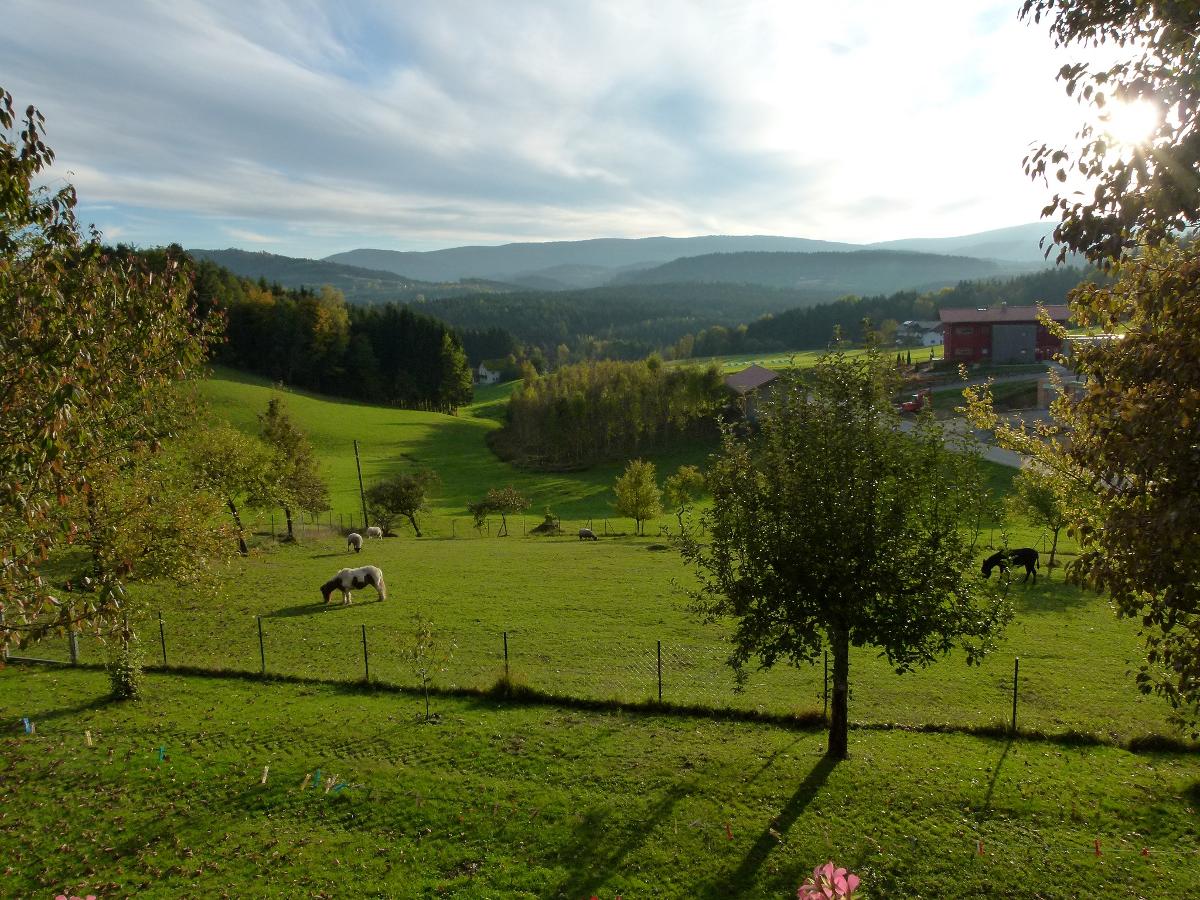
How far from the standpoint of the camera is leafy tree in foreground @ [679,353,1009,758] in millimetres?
13070

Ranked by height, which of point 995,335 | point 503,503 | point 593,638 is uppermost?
point 995,335

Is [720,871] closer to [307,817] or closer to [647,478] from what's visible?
[307,817]

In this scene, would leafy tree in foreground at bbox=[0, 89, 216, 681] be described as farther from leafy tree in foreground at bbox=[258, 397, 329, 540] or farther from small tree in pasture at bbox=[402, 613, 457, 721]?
leafy tree in foreground at bbox=[258, 397, 329, 540]

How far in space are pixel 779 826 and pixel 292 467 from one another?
4544cm

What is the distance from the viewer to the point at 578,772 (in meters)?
14.2

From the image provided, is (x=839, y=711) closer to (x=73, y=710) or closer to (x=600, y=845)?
(x=600, y=845)

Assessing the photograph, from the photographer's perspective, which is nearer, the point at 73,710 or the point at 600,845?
the point at 600,845

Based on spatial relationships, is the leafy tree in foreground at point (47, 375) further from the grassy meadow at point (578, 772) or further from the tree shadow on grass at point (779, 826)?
the tree shadow on grass at point (779, 826)

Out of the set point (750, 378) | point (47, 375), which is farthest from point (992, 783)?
point (750, 378)

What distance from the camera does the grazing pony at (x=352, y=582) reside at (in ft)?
97.0

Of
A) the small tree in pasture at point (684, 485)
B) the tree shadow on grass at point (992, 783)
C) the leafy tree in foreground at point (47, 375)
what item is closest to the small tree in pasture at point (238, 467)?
the leafy tree in foreground at point (47, 375)

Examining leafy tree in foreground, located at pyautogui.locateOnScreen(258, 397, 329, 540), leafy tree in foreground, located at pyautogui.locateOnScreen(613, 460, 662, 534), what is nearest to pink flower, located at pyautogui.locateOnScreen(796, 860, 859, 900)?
leafy tree in foreground, located at pyautogui.locateOnScreen(258, 397, 329, 540)

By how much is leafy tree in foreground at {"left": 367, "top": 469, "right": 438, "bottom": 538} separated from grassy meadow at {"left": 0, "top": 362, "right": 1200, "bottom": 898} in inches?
1076

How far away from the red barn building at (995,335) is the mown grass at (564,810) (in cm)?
10468
